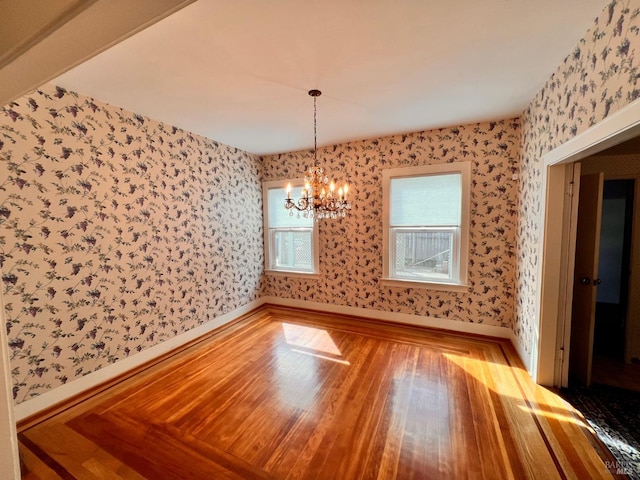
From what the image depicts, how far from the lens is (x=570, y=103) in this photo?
184 centimetres

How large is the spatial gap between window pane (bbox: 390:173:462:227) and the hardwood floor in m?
1.59

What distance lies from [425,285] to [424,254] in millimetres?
417

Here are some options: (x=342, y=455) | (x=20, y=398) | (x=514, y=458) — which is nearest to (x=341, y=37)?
(x=342, y=455)

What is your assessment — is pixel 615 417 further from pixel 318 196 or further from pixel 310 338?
pixel 318 196

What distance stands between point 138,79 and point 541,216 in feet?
11.5

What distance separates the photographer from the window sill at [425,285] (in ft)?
10.9

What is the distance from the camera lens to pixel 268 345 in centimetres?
314

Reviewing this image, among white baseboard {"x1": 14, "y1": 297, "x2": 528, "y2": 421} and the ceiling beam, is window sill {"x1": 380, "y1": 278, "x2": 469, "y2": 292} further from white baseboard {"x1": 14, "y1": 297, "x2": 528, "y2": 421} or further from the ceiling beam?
the ceiling beam

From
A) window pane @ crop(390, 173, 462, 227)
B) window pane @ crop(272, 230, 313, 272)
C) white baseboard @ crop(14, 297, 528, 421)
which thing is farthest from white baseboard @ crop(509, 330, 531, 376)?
window pane @ crop(272, 230, 313, 272)

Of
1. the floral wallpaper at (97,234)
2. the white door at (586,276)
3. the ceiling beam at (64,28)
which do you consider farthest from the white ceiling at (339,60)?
the white door at (586,276)

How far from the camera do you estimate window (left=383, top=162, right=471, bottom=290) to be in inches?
130

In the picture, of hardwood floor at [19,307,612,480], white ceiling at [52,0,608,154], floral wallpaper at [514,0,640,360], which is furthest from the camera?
hardwood floor at [19,307,612,480]

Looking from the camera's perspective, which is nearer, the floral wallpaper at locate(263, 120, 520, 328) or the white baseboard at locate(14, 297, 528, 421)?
the white baseboard at locate(14, 297, 528, 421)

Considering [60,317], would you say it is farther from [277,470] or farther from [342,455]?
[342,455]
